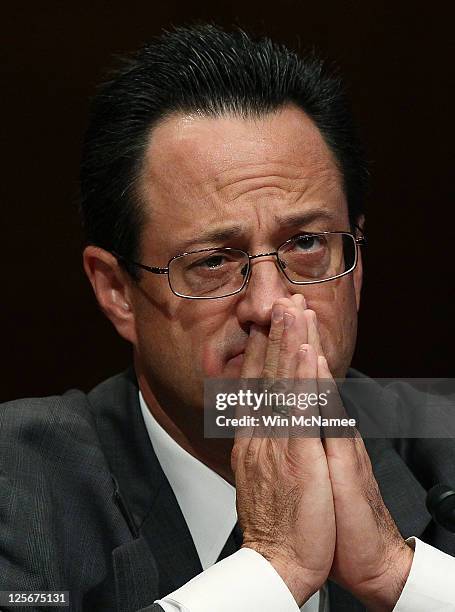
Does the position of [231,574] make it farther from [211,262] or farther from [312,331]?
[211,262]

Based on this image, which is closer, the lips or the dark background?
the lips

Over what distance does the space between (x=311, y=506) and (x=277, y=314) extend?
0.25m

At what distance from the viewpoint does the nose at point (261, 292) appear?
4.82 ft

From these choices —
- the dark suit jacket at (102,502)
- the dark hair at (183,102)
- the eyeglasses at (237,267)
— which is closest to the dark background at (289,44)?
the dark hair at (183,102)

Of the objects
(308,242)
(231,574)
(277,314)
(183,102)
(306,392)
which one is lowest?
(231,574)

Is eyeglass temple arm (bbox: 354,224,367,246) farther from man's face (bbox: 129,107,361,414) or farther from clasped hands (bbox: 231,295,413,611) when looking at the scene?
clasped hands (bbox: 231,295,413,611)

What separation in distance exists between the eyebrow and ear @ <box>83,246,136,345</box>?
6.8 inches

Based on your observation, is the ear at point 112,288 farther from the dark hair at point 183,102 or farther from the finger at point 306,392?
the finger at point 306,392

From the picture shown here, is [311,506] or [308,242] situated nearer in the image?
[311,506]

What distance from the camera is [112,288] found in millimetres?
1704

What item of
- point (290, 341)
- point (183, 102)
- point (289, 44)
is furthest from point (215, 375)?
point (289, 44)

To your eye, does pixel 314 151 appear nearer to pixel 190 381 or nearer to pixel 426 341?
pixel 190 381

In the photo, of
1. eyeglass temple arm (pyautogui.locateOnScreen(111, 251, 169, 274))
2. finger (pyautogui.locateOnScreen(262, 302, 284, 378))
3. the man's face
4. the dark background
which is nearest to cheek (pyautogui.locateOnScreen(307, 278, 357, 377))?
the man's face

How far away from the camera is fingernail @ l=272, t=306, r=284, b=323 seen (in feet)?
4.72
